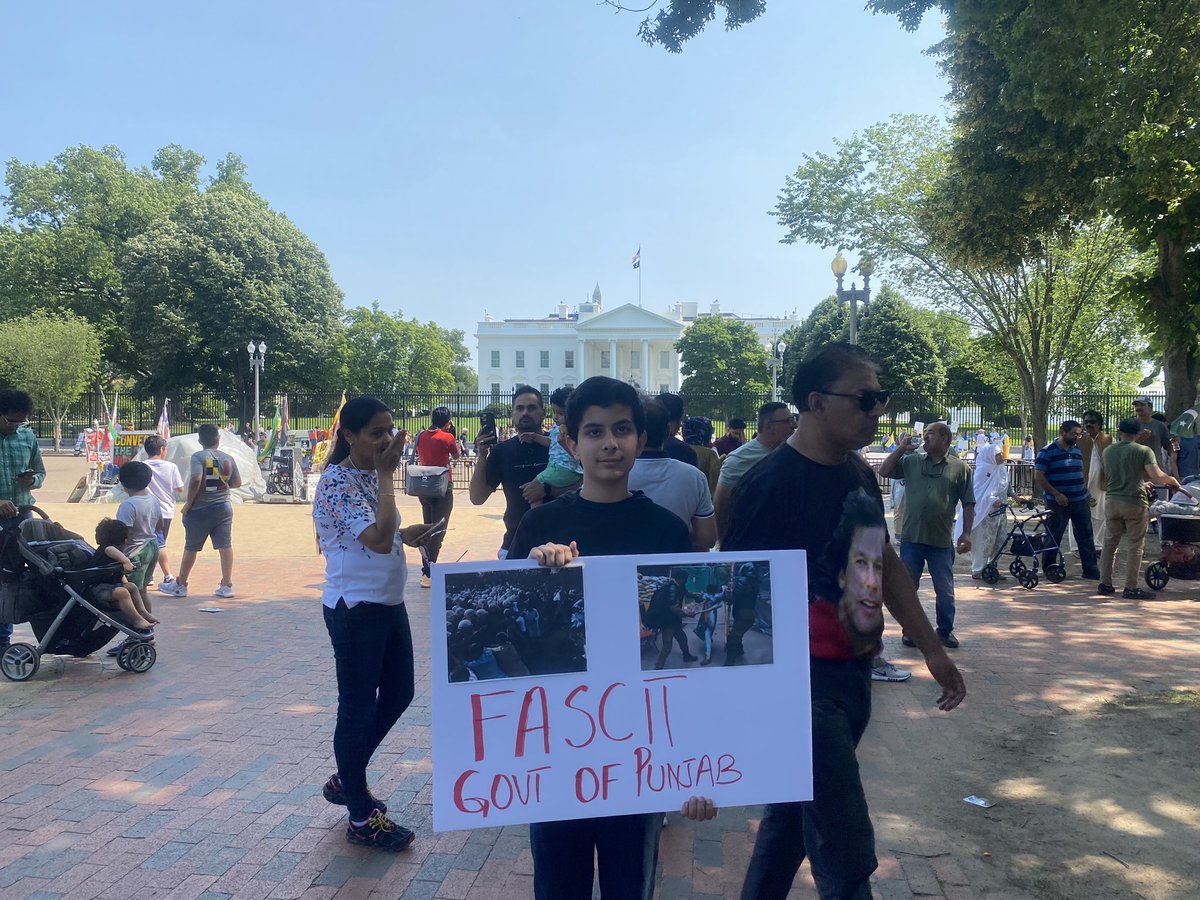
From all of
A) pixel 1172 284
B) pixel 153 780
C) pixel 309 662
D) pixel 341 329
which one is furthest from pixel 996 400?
pixel 341 329

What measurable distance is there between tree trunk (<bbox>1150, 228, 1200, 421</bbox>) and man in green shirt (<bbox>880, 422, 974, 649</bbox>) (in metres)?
6.72

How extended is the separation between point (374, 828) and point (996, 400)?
2453 cm

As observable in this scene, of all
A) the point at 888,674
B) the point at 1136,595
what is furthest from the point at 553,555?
the point at 1136,595

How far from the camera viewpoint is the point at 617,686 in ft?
7.44

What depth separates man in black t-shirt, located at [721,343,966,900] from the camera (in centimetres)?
244

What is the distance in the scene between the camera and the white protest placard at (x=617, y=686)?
220cm

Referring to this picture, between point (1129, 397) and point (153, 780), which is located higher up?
point (1129, 397)

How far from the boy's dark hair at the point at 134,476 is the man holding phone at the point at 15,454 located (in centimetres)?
71

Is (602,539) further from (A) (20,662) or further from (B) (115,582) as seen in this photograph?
(A) (20,662)

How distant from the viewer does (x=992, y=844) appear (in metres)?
3.87

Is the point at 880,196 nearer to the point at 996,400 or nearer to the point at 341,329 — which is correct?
the point at 996,400

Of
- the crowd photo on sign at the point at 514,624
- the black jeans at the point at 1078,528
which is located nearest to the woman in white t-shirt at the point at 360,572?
the crowd photo on sign at the point at 514,624

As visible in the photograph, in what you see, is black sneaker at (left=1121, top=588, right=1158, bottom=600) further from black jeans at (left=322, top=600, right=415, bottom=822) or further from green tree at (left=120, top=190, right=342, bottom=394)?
green tree at (left=120, top=190, right=342, bottom=394)

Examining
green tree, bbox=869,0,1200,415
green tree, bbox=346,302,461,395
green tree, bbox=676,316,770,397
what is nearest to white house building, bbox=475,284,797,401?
green tree, bbox=676,316,770,397
